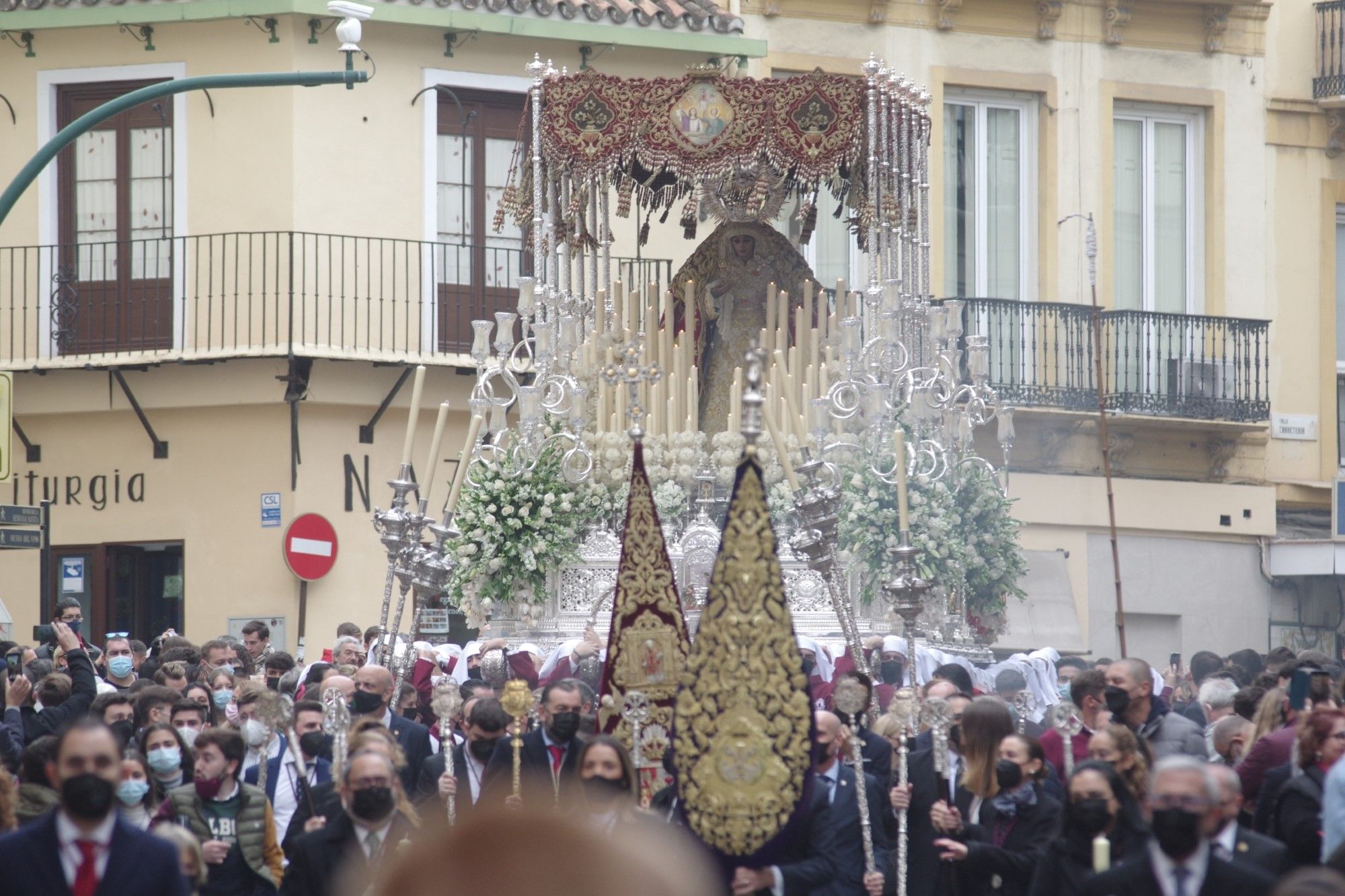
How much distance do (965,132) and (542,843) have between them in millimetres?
18598

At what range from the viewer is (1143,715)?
9.48 m

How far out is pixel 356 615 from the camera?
19547 millimetres

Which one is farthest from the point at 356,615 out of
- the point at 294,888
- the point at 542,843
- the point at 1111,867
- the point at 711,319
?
the point at 542,843

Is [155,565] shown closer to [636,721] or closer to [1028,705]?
[1028,705]

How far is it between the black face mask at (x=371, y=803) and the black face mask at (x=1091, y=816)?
212 centimetres

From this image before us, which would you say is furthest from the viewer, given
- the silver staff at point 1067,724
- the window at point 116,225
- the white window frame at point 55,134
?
the white window frame at point 55,134

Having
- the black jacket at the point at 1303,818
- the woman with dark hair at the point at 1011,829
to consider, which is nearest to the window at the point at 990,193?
the woman with dark hair at the point at 1011,829

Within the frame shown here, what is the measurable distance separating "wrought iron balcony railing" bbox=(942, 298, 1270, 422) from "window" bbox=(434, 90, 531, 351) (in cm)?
410

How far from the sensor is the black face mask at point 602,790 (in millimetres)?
7957

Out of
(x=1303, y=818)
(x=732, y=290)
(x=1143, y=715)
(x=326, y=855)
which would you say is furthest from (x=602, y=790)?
(x=732, y=290)

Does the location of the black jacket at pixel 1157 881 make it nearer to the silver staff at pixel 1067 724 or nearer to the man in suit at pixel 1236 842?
the man in suit at pixel 1236 842

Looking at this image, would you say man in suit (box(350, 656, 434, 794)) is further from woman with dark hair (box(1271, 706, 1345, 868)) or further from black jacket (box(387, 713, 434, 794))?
woman with dark hair (box(1271, 706, 1345, 868))

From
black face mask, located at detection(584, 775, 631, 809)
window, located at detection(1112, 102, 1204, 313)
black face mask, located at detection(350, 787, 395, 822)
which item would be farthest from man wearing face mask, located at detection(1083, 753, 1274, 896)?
window, located at detection(1112, 102, 1204, 313)

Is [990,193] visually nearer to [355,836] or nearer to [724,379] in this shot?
[724,379]
